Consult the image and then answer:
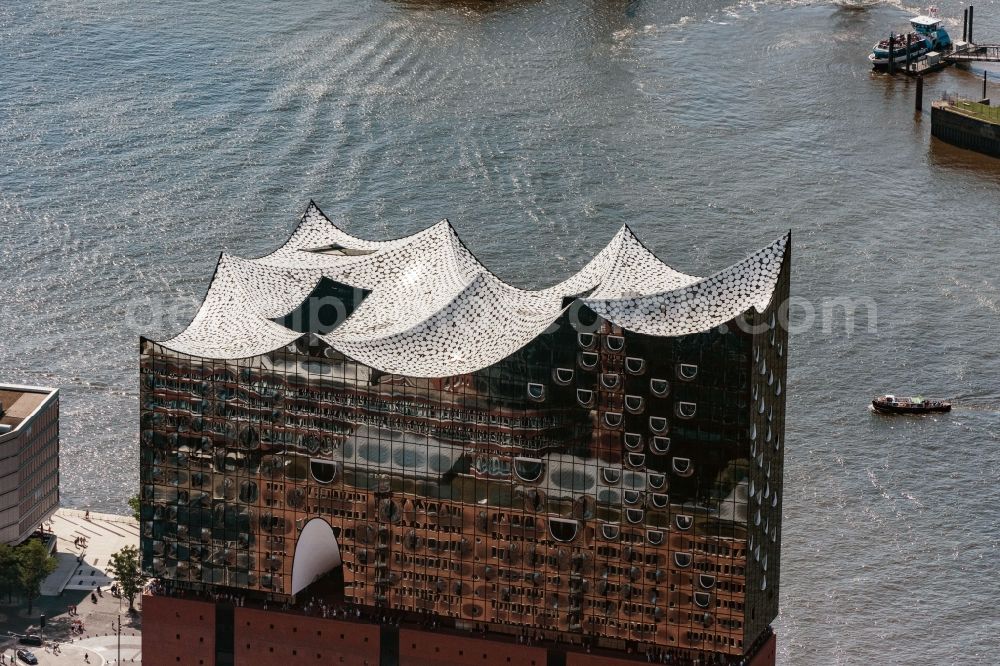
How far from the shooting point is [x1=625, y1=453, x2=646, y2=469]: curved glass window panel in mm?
123875

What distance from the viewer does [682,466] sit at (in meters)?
123

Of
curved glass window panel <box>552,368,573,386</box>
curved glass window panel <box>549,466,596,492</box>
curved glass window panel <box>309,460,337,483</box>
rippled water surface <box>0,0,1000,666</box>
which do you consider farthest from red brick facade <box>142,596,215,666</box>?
rippled water surface <box>0,0,1000,666</box>

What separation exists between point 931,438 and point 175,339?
5313cm

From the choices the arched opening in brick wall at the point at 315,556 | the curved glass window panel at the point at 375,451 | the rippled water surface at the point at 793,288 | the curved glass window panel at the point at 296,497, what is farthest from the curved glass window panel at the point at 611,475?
the rippled water surface at the point at 793,288

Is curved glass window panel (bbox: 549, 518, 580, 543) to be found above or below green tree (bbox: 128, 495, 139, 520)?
above

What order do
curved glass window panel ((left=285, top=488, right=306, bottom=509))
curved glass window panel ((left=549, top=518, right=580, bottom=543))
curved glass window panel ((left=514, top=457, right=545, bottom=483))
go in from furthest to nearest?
curved glass window panel ((left=285, top=488, right=306, bottom=509)) < curved glass window panel ((left=549, top=518, right=580, bottom=543)) < curved glass window panel ((left=514, top=457, right=545, bottom=483))

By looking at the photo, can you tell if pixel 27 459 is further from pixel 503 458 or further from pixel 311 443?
pixel 503 458

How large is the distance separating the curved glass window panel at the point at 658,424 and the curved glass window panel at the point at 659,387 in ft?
3.64

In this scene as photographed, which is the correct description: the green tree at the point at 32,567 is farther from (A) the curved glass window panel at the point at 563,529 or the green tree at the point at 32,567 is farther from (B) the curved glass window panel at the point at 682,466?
(B) the curved glass window panel at the point at 682,466

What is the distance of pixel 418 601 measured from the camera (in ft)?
424

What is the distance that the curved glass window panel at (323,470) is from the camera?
12850 cm

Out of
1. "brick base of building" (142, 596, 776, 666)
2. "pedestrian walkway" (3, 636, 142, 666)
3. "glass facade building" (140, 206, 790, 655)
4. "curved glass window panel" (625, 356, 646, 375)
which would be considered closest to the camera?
"curved glass window panel" (625, 356, 646, 375)

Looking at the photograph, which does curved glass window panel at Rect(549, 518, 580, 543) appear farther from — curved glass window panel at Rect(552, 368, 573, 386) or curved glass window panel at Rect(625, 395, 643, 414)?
curved glass window panel at Rect(552, 368, 573, 386)

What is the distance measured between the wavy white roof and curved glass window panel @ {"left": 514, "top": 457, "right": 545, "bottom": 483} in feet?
16.6
